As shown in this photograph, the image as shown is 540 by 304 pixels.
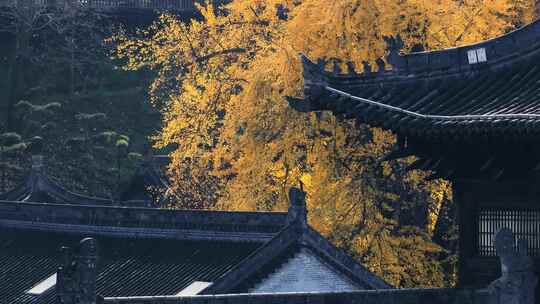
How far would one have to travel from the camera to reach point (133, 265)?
3634cm

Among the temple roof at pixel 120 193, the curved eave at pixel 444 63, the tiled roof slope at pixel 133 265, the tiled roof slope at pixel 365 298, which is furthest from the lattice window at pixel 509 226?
the temple roof at pixel 120 193

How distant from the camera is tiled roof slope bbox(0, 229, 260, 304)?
113ft

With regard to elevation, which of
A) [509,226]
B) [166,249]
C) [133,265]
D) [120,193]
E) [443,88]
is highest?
[120,193]

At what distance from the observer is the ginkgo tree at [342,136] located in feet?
107

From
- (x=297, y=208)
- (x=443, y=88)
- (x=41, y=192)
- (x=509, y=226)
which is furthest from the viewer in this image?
(x=41, y=192)

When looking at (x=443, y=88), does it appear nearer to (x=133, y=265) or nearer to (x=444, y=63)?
(x=444, y=63)

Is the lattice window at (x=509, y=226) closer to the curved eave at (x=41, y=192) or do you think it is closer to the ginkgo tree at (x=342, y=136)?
the ginkgo tree at (x=342, y=136)

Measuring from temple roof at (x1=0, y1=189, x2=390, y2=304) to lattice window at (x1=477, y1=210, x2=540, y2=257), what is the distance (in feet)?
40.2

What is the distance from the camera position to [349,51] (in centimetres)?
3338

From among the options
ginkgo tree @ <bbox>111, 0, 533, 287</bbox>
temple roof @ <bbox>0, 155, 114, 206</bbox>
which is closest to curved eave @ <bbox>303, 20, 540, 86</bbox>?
ginkgo tree @ <bbox>111, 0, 533, 287</bbox>

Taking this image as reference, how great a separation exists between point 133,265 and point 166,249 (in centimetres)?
82

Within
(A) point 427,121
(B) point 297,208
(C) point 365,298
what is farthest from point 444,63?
(B) point 297,208

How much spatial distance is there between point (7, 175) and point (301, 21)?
33.1 meters

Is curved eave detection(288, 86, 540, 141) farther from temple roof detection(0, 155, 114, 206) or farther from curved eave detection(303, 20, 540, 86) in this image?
temple roof detection(0, 155, 114, 206)
